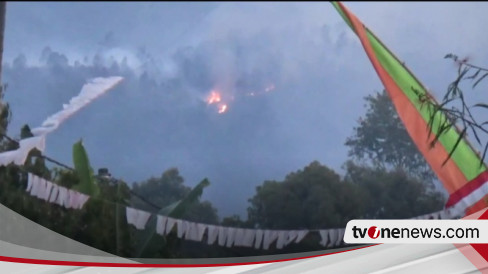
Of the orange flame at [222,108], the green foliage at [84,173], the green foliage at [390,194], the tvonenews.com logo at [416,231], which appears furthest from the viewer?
the orange flame at [222,108]

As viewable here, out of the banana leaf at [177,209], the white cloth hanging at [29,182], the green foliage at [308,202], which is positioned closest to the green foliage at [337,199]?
the green foliage at [308,202]

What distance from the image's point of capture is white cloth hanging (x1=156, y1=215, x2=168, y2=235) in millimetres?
973

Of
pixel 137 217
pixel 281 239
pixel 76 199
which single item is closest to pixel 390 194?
pixel 281 239

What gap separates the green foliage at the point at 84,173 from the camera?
1.01 meters

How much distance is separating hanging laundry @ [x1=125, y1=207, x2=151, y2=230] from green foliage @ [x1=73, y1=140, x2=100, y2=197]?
7 cm

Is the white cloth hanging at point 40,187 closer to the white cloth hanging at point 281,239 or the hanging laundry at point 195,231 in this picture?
the hanging laundry at point 195,231

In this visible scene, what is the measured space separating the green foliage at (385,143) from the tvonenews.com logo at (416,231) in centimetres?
12

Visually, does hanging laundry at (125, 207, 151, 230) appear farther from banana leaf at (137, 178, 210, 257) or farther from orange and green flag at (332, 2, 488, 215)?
orange and green flag at (332, 2, 488, 215)

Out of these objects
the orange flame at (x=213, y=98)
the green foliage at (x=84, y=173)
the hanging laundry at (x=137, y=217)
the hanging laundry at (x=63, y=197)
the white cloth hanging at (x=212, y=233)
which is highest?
the orange flame at (x=213, y=98)

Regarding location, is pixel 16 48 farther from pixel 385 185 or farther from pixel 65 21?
pixel 385 185

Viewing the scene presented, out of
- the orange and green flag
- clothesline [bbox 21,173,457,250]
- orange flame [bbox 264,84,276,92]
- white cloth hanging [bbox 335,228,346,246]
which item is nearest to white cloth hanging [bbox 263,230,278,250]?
clothesline [bbox 21,173,457,250]

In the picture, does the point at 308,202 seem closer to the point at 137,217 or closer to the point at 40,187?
the point at 137,217

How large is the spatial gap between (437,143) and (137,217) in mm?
520

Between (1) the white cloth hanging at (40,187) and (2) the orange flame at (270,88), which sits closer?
(1) the white cloth hanging at (40,187)
